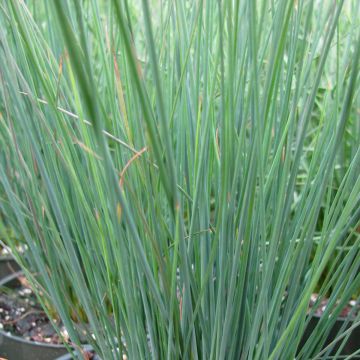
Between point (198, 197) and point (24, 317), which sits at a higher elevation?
point (198, 197)

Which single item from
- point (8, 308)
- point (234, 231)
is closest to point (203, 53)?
point (234, 231)

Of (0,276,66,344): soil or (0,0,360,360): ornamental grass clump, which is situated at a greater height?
(0,0,360,360): ornamental grass clump

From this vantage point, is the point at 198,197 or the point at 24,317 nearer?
the point at 198,197

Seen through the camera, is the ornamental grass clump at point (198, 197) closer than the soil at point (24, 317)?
Yes

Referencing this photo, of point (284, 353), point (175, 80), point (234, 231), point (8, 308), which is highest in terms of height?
point (175, 80)

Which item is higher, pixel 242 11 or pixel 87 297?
pixel 242 11

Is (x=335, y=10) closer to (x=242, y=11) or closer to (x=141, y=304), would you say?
(x=242, y=11)

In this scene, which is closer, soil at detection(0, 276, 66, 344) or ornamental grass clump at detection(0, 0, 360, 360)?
ornamental grass clump at detection(0, 0, 360, 360)

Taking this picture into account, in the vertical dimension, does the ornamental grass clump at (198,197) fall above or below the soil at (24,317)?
above
